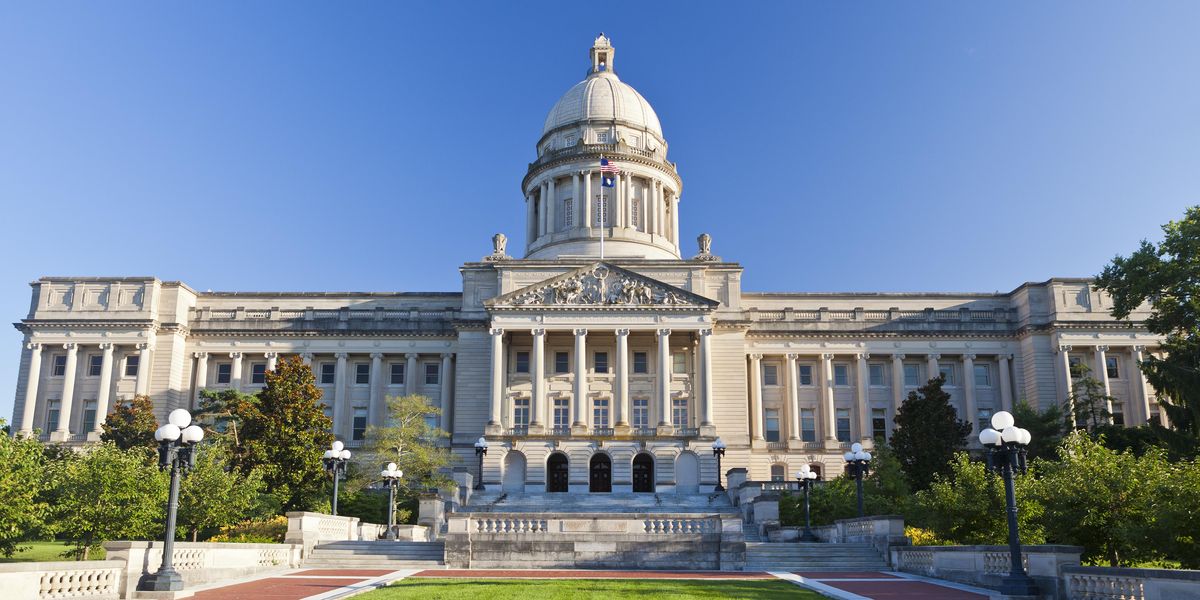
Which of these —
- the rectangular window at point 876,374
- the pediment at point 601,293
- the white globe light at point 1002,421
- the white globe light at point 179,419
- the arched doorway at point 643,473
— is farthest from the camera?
the rectangular window at point 876,374

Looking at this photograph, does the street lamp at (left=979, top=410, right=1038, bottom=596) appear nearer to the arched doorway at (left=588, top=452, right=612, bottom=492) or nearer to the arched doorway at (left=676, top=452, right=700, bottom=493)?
the arched doorway at (left=676, top=452, right=700, bottom=493)

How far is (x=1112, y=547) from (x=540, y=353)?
38.5m

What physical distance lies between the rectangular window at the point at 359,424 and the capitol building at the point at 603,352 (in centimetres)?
10

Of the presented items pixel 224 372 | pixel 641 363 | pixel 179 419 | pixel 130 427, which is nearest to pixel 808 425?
pixel 641 363

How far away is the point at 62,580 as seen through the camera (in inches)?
662

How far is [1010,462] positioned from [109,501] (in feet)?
81.9

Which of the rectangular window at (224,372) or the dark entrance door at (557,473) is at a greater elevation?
the rectangular window at (224,372)

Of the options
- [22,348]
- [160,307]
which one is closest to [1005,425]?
[160,307]

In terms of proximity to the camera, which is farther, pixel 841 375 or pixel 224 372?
pixel 841 375

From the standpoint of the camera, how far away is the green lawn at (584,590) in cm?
1859

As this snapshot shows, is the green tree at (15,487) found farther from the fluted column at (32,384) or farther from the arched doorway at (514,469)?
the fluted column at (32,384)

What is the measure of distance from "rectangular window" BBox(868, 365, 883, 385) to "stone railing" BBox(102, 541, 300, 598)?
46.5 meters

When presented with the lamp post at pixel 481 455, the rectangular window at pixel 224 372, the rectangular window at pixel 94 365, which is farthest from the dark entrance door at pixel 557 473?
the rectangular window at pixel 94 365

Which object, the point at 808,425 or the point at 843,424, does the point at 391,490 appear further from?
the point at 843,424
